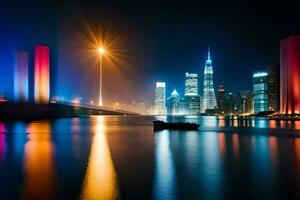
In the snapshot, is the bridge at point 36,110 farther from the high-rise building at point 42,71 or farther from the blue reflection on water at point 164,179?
the blue reflection on water at point 164,179

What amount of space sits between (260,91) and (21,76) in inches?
3605

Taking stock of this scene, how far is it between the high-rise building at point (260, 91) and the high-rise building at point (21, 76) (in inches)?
3490

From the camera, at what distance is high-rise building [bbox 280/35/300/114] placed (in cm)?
10888

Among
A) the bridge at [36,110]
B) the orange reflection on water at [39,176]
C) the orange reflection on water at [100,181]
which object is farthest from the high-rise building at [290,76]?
the orange reflection on water at [100,181]

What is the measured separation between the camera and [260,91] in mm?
150250

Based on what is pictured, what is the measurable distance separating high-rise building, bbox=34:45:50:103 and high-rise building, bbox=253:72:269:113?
84007 mm

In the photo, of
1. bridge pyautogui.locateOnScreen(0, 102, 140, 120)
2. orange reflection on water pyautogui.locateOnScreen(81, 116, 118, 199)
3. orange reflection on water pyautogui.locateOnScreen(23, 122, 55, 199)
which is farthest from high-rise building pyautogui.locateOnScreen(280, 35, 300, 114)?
orange reflection on water pyautogui.locateOnScreen(81, 116, 118, 199)

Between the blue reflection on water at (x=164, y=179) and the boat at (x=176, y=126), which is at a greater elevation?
the boat at (x=176, y=126)

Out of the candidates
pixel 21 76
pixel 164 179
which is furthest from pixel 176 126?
pixel 21 76

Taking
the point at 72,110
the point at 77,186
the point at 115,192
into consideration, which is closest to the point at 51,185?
the point at 77,186

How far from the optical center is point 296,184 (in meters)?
10.7

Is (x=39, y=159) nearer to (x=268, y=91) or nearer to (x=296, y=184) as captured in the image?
(x=296, y=184)

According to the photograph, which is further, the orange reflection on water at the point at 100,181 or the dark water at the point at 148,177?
the dark water at the point at 148,177

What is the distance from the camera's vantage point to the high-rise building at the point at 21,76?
95.4 m
